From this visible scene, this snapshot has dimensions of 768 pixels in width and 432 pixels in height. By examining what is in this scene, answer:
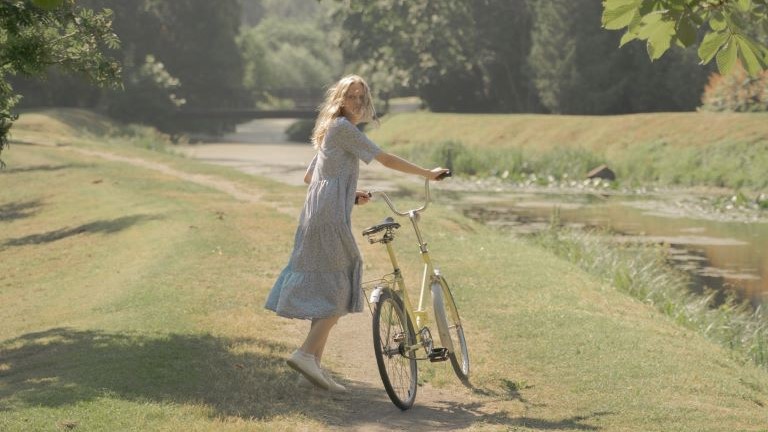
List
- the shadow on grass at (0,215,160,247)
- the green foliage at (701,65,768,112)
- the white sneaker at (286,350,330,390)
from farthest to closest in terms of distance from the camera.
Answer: the green foliage at (701,65,768,112) < the shadow on grass at (0,215,160,247) < the white sneaker at (286,350,330,390)

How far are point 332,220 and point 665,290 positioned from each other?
1048cm

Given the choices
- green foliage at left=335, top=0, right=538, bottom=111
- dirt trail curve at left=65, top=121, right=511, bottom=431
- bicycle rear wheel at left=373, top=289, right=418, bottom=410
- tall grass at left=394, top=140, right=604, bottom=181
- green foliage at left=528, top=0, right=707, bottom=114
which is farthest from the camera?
green foliage at left=335, top=0, right=538, bottom=111

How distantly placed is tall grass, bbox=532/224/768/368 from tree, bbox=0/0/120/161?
7.61m

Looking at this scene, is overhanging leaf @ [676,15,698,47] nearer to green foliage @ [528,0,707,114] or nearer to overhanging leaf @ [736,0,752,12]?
overhanging leaf @ [736,0,752,12]

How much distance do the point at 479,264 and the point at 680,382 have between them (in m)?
7.00

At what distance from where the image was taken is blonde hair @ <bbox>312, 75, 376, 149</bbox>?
873 cm

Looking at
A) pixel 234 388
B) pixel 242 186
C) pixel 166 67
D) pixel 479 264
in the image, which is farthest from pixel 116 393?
pixel 166 67

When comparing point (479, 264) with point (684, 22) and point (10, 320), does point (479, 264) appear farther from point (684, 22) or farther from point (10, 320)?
point (684, 22)

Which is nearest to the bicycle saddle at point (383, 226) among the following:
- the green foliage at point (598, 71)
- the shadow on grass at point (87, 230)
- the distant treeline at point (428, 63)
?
the shadow on grass at point (87, 230)

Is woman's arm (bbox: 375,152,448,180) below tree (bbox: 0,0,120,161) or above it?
below

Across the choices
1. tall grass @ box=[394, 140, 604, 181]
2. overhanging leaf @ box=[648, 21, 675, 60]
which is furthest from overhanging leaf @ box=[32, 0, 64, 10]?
tall grass @ box=[394, 140, 604, 181]

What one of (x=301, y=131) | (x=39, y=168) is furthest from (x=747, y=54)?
(x=301, y=131)

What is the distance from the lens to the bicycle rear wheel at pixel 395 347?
8.67 m

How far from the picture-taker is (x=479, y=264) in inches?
689
